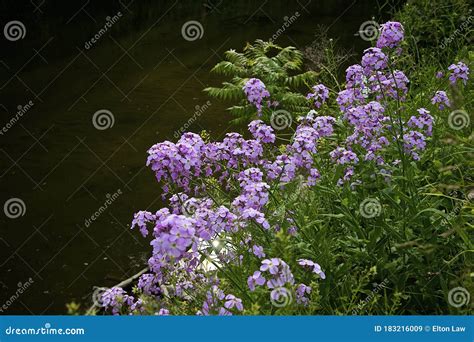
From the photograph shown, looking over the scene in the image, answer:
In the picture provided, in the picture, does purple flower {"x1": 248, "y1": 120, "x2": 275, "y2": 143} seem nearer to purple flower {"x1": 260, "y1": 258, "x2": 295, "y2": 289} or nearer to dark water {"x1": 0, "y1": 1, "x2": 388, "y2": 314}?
purple flower {"x1": 260, "y1": 258, "x2": 295, "y2": 289}

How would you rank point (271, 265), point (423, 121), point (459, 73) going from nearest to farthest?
point (271, 265), point (423, 121), point (459, 73)

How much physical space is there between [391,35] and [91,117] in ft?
20.1

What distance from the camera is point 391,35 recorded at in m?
3.63

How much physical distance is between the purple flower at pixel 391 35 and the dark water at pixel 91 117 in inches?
127

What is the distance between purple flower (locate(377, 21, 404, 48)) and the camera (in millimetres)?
3631

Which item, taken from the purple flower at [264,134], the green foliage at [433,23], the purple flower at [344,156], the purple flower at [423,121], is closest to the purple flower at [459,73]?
the purple flower at [423,121]

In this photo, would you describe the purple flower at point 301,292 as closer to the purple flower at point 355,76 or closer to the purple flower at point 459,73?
the purple flower at point 355,76

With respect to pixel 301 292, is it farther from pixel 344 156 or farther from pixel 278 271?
pixel 344 156

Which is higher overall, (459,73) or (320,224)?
(459,73)

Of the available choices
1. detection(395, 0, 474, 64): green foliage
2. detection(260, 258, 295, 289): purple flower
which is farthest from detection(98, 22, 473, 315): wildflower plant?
detection(395, 0, 474, 64): green foliage

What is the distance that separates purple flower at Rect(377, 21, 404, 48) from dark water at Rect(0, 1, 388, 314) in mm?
3222

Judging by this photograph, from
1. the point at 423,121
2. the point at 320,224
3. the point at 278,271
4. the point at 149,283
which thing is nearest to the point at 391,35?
the point at 423,121

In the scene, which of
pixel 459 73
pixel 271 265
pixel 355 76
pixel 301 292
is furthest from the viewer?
pixel 355 76

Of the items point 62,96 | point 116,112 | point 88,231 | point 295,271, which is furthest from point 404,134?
point 62,96
